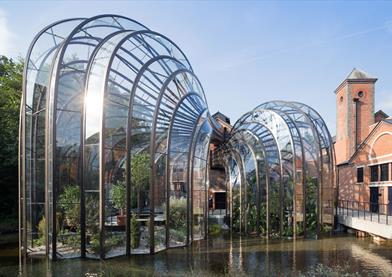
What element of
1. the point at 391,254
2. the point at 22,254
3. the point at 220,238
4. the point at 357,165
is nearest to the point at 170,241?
the point at 220,238

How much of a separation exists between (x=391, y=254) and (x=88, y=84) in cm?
1390

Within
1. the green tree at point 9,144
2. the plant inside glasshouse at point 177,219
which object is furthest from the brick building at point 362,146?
the green tree at point 9,144

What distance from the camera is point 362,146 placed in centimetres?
2686

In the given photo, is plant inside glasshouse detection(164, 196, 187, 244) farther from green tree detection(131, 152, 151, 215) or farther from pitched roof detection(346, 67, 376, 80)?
pitched roof detection(346, 67, 376, 80)

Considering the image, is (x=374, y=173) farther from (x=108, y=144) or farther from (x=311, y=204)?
(x=108, y=144)

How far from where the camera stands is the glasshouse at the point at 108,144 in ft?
43.8

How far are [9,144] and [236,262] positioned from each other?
17242 millimetres

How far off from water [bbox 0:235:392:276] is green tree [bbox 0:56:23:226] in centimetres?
850

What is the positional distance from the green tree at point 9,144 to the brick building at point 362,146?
22.7 meters

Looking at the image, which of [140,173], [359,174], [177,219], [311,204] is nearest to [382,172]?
[359,174]

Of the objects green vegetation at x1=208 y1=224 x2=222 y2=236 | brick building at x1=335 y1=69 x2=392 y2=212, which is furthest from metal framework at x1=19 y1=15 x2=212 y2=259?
brick building at x1=335 y1=69 x2=392 y2=212

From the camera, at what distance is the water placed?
11717mm

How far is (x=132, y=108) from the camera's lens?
14344 millimetres

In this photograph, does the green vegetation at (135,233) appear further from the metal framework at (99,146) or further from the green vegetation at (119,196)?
the green vegetation at (119,196)
